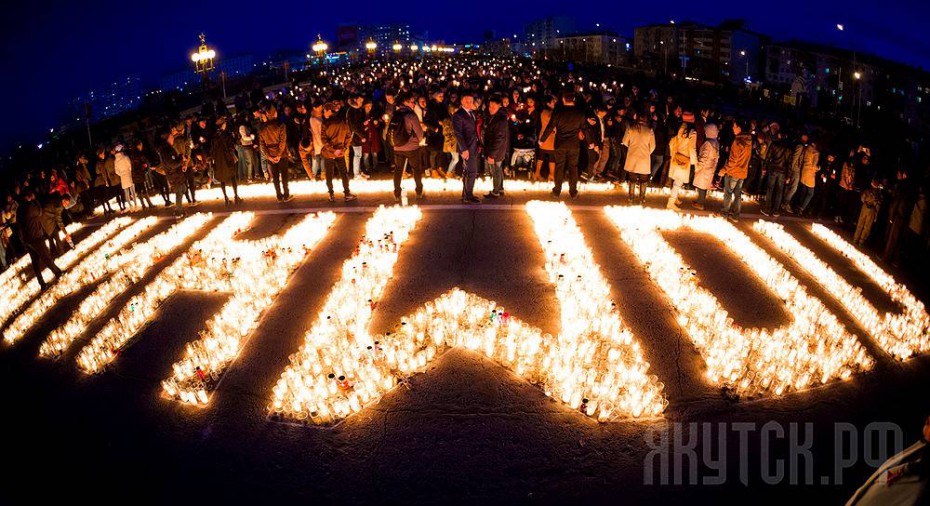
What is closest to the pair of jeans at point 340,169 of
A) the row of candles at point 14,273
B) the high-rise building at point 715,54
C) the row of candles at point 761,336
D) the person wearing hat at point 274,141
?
the person wearing hat at point 274,141

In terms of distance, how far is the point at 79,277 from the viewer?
888 centimetres

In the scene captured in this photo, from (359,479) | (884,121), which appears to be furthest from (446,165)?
(884,121)

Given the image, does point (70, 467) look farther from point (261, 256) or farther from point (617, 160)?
point (617, 160)

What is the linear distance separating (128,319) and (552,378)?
5.56 m

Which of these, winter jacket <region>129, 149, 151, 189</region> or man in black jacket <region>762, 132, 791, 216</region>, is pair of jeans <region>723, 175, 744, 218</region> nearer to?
man in black jacket <region>762, 132, 791, 216</region>

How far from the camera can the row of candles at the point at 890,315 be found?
19.8ft

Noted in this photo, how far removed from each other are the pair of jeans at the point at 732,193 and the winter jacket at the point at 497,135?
4.16m

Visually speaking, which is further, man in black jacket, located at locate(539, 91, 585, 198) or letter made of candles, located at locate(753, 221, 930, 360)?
man in black jacket, located at locate(539, 91, 585, 198)

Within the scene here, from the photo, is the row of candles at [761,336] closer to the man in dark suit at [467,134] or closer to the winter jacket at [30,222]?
the man in dark suit at [467,134]

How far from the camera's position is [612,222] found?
989 centimetres

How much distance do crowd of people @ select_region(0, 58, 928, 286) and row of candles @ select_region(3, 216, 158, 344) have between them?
585 mm

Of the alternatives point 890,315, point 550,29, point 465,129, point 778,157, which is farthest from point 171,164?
point 550,29

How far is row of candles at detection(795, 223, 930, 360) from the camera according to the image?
6039 mm

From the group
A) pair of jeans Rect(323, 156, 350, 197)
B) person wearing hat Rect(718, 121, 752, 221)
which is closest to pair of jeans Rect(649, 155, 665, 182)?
person wearing hat Rect(718, 121, 752, 221)
